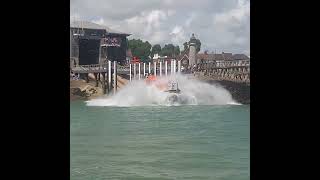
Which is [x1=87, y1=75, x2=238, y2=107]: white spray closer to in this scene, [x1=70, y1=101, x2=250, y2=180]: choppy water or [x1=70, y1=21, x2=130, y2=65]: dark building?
[x1=70, y1=101, x2=250, y2=180]: choppy water

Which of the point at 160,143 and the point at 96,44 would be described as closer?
the point at 160,143

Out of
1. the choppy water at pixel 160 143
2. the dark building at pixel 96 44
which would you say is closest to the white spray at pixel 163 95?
the choppy water at pixel 160 143

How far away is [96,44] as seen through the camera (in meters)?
16.9

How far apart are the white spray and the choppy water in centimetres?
31

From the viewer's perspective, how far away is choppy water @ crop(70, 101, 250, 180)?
20.9 feet

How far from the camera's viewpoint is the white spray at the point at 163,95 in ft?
57.8

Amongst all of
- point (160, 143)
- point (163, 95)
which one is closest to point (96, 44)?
point (163, 95)

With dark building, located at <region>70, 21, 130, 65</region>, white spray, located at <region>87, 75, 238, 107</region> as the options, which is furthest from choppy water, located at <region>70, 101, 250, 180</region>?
dark building, located at <region>70, 21, 130, 65</region>

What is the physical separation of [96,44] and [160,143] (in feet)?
27.4

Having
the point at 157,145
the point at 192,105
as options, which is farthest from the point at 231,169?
the point at 192,105

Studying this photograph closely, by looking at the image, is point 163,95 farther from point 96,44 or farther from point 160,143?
point 160,143

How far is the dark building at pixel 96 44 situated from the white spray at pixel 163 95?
1.44 m
